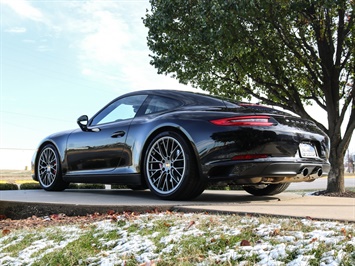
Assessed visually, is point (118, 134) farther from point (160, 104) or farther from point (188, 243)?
point (188, 243)

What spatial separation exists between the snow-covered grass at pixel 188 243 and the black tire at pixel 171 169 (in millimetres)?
1237

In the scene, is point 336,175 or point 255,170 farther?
point 336,175

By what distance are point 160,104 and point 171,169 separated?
1.12 meters

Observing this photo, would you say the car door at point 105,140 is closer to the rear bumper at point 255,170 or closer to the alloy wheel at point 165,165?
the alloy wheel at point 165,165

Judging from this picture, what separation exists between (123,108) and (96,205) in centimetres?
202

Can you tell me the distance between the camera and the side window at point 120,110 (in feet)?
21.7

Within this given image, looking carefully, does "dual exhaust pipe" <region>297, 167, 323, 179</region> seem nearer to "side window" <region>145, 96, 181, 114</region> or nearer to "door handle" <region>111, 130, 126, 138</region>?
"side window" <region>145, 96, 181, 114</region>

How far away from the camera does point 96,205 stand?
523 cm

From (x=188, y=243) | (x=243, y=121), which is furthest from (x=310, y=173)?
(x=188, y=243)

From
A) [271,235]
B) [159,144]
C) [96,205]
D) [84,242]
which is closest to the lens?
[271,235]

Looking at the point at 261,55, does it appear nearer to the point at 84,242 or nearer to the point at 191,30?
the point at 191,30

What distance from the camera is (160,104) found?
6.33m

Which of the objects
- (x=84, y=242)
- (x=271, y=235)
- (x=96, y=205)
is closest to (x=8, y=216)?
(x=96, y=205)

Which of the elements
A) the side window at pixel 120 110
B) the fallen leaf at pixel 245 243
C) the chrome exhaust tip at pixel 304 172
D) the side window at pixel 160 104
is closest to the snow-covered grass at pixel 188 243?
the fallen leaf at pixel 245 243
